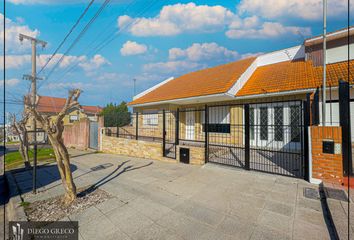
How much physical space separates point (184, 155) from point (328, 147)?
14.7 feet

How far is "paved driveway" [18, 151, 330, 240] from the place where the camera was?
253cm

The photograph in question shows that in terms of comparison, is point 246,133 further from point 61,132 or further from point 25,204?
point 25,204

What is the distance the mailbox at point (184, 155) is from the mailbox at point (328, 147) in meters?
4.21

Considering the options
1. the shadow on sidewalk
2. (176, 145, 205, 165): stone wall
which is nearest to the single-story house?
(176, 145, 205, 165): stone wall

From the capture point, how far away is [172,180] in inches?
191

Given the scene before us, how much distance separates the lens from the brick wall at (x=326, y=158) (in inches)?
149

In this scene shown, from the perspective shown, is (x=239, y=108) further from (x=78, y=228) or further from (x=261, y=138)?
(x=78, y=228)

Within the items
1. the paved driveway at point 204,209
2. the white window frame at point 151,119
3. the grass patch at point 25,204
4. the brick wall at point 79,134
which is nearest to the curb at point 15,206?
the grass patch at point 25,204

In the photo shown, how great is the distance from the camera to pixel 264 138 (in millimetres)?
8516

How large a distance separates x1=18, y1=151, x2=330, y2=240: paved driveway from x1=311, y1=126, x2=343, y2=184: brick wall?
483mm

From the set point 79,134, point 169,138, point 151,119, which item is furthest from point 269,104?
point 79,134

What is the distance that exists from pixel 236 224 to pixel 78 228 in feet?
8.91

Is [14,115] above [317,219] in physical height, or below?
above

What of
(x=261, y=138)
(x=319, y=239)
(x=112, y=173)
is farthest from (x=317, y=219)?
(x=261, y=138)
